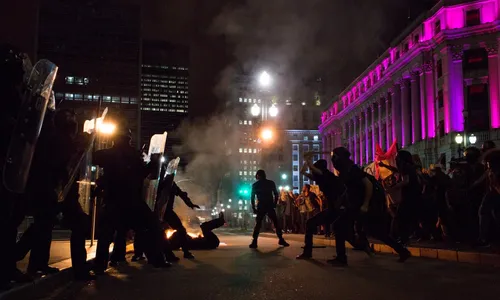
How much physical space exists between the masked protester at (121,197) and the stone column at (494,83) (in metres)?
41.8

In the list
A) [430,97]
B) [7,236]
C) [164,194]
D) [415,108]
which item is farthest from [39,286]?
[415,108]

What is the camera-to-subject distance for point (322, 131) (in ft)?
326

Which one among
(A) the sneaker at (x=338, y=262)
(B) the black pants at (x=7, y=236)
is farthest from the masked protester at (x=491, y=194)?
(B) the black pants at (x=7, y=236)

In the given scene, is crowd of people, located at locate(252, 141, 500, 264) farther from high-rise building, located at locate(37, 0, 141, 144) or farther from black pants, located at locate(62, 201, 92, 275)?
high-rise building, located at locate(37, 0, 141, 144)

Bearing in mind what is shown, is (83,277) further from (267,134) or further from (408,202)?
(267,134)

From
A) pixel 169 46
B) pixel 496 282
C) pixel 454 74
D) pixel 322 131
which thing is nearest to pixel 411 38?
pixel 454 74

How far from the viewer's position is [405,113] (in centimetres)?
5684

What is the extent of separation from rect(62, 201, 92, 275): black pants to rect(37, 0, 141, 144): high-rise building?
69.9m

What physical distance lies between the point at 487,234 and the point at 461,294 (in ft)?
12.9

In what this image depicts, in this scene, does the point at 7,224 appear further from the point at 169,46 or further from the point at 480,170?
the point at 169,46

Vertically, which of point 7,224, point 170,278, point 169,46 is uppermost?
point 169,46

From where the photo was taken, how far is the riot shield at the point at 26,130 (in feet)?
13.4

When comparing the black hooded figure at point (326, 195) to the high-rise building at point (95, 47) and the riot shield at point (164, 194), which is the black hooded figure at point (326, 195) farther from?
the high-rise building at point (95, 47)

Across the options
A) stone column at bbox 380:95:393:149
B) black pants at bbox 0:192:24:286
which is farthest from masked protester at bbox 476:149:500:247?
stone column at bbox 380:95:393:149
